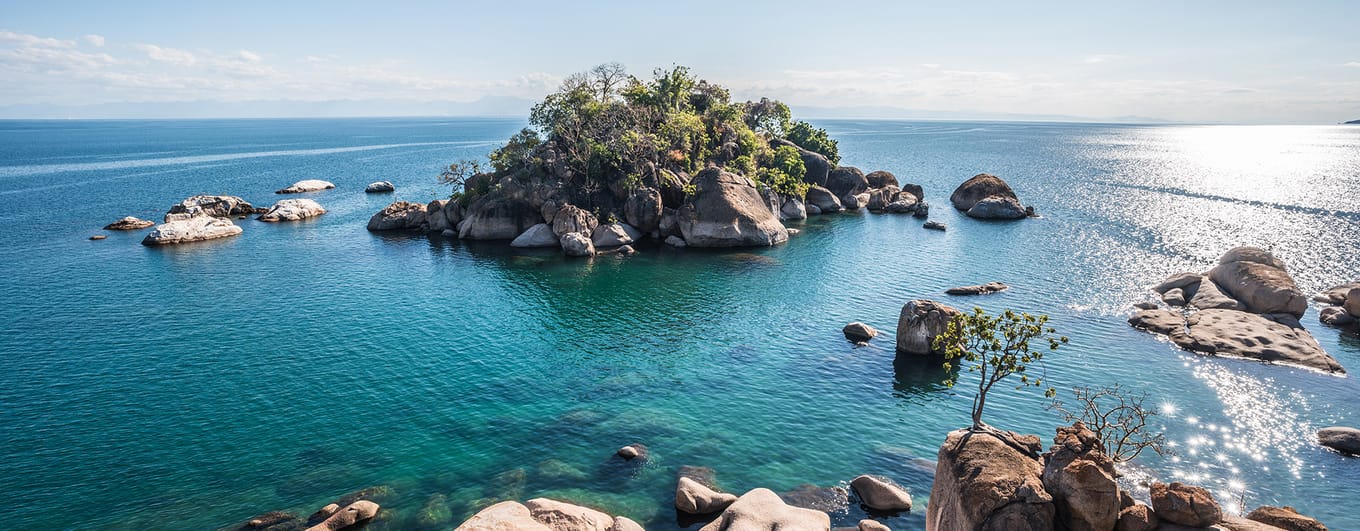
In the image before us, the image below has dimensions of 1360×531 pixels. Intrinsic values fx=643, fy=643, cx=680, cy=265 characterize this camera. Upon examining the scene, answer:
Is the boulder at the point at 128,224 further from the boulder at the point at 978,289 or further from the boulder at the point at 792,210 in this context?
the boulder at the point at 978,289

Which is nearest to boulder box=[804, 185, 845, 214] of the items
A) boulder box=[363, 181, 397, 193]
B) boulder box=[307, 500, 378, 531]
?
boulder box=[363, 181, 397, 193]

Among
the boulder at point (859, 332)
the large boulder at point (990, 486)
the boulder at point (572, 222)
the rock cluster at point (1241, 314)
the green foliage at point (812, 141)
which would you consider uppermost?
the green foliage at point (812, 141)

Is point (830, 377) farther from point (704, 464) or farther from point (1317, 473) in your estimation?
point (1317, 473)

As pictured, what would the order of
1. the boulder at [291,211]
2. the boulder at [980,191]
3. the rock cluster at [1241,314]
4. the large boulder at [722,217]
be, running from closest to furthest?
the rock cluster at [1241,314]
the large boulder at [722,217]
the boulder at [291,211]
the boulder at [980,191]

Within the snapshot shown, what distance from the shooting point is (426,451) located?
3409 cm

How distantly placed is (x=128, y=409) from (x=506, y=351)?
2214cm

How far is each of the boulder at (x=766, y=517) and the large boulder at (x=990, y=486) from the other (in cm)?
476

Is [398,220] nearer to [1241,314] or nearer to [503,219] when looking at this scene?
[503,219]

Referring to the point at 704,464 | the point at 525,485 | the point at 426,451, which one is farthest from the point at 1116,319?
the point at 426,451

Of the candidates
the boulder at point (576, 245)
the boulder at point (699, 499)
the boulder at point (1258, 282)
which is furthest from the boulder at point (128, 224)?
the boulder at point (1258, 282)

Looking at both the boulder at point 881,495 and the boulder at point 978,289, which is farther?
the boulder at point 978,289

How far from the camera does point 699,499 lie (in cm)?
2881

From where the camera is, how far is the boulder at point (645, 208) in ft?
274

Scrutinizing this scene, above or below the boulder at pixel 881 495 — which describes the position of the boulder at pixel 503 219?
above
